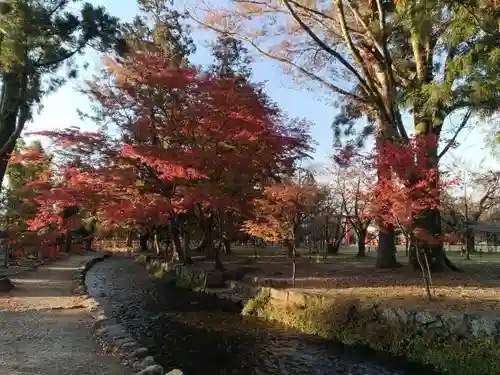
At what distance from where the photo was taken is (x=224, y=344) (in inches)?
355

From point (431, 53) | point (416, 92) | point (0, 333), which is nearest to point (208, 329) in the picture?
point (0, 333)

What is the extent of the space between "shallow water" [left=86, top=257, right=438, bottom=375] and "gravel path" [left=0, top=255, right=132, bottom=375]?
1361 mm

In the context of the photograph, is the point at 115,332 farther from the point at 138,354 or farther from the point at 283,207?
the point at 283,207

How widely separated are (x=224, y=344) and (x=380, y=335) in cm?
311

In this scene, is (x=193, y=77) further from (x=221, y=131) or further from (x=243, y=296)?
(x=243, y=296)

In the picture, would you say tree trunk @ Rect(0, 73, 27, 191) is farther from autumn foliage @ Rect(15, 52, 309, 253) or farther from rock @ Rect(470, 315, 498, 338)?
rock @ Rect(470, 315, 498, 338)

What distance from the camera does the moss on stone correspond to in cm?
696

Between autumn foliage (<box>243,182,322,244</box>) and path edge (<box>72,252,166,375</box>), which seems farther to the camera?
autumn foliage (<box>243,182,322,244</box>)

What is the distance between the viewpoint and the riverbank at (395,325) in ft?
23.2

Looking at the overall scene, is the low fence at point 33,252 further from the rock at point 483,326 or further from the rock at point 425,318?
the rock at point 483,326

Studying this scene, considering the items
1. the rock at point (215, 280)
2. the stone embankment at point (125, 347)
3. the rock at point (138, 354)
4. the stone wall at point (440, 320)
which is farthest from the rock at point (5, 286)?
the stone wall at point (440, 320)

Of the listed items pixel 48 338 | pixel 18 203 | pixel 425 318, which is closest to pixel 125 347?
pixel 48 338

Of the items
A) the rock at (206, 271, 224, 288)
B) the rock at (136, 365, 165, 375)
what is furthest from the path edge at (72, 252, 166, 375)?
the rock at (206, 271, 224, 288)

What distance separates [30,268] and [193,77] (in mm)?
11386
